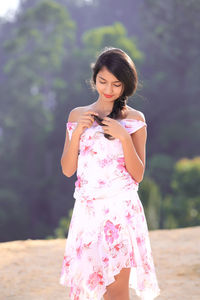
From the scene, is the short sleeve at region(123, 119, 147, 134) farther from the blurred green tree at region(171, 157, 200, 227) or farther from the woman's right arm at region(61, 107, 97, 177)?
the blurred green tree at region(171, 157, 200, 227)

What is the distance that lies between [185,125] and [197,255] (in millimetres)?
24456

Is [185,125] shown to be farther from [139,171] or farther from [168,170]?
[139,171]

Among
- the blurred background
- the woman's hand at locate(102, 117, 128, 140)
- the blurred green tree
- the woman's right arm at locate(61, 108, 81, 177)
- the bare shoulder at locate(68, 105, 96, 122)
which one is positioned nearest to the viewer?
the woman's hand at locate(102, 117, 128, 140)

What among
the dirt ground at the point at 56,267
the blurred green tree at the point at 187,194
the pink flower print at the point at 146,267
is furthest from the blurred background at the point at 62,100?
the pink flower print at the point at 146,267

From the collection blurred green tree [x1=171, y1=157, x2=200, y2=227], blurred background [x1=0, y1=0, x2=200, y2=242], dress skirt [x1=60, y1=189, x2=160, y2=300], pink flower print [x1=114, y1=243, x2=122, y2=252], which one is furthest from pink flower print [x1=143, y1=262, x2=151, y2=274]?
blurred background [x1=0, y1=0, x2=200, y2=242]

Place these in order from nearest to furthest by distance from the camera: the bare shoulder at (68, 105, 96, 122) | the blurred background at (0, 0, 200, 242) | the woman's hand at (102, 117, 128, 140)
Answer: the woman's hand at (102, 117, 128, 140) < the bare shoulder at (68, 105, 96, 122) < the blurred background at (0, 0, 200, 242)

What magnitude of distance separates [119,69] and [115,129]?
0.95 ft

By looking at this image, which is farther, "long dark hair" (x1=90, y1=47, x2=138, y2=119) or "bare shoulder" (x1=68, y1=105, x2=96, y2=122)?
"bare shoulder" (x1=68, y1=105, x2=96, y2=122)

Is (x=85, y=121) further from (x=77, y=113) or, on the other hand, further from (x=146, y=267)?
(x=146, y=267)

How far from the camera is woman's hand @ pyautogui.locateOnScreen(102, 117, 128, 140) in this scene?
2775 millimetres

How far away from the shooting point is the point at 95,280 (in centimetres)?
288

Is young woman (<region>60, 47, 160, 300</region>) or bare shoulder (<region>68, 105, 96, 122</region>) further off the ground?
bare shoulder (<region>68, 105, 96, 122</region>)

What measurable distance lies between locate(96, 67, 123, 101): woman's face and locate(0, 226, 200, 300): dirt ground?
2343mm

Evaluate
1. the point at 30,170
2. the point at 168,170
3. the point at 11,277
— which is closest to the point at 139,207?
the point at 11,277
